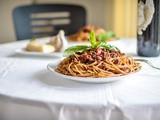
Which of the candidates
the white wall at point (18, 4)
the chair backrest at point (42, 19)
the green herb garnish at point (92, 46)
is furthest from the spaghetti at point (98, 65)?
the white wall at point (18, 4)

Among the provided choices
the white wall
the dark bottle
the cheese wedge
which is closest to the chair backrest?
the white wall

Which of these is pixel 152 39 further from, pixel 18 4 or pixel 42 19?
pixel 18 4

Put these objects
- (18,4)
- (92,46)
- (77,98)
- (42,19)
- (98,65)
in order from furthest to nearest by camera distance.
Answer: (18,4), (42,19), (92,46), (98,65), (77,98)

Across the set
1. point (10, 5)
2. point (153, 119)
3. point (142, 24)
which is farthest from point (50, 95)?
point (10, 5)

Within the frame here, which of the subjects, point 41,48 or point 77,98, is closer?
point 77,98

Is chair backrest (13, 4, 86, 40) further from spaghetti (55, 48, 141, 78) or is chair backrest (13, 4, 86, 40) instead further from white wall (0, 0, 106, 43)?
spaghetti (55, 48, 141, 78)

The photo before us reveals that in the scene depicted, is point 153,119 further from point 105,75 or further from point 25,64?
point 25,64

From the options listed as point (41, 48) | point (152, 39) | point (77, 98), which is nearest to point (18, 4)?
point (41, 48)
